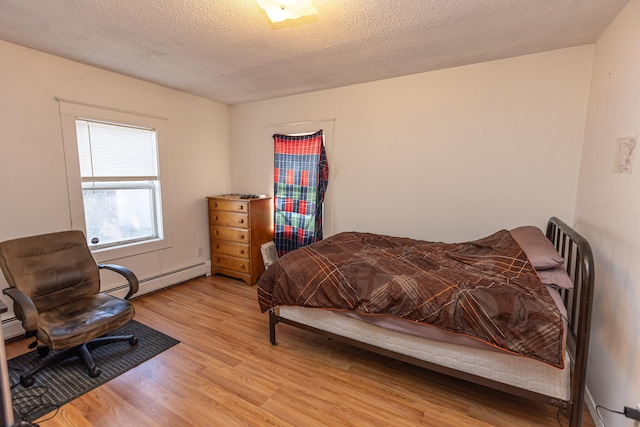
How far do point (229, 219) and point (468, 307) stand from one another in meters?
3.01

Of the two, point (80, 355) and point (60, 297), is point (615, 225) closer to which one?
point (80, 355)

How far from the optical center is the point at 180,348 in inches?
94.3

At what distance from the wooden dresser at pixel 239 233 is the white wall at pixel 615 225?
320 centimetres

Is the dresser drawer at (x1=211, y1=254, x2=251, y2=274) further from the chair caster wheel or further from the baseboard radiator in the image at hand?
the chair caster wheel

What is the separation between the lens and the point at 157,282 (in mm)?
3529

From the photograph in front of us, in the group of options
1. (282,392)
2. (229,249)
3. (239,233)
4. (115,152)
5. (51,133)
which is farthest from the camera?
(229,249)

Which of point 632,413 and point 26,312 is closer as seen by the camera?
point 632,413

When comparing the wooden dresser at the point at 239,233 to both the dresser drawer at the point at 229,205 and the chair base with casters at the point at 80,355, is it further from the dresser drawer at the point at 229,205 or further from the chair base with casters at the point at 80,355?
the chair base with casters at the point at 80,355

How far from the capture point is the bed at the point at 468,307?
1491mm

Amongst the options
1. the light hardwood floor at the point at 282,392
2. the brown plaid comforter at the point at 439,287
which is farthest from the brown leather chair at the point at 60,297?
the brown plaid comforter at the point at 439,287

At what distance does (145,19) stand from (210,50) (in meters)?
0.54

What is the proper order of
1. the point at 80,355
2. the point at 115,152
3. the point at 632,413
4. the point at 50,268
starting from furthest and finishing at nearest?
the point at 115,152 → the point at 50,268 → the point at 80,355 → the point at 632,413

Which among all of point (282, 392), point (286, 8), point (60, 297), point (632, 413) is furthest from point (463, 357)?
point (60, 297)

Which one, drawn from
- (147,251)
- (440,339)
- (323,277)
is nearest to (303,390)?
(323,277)
